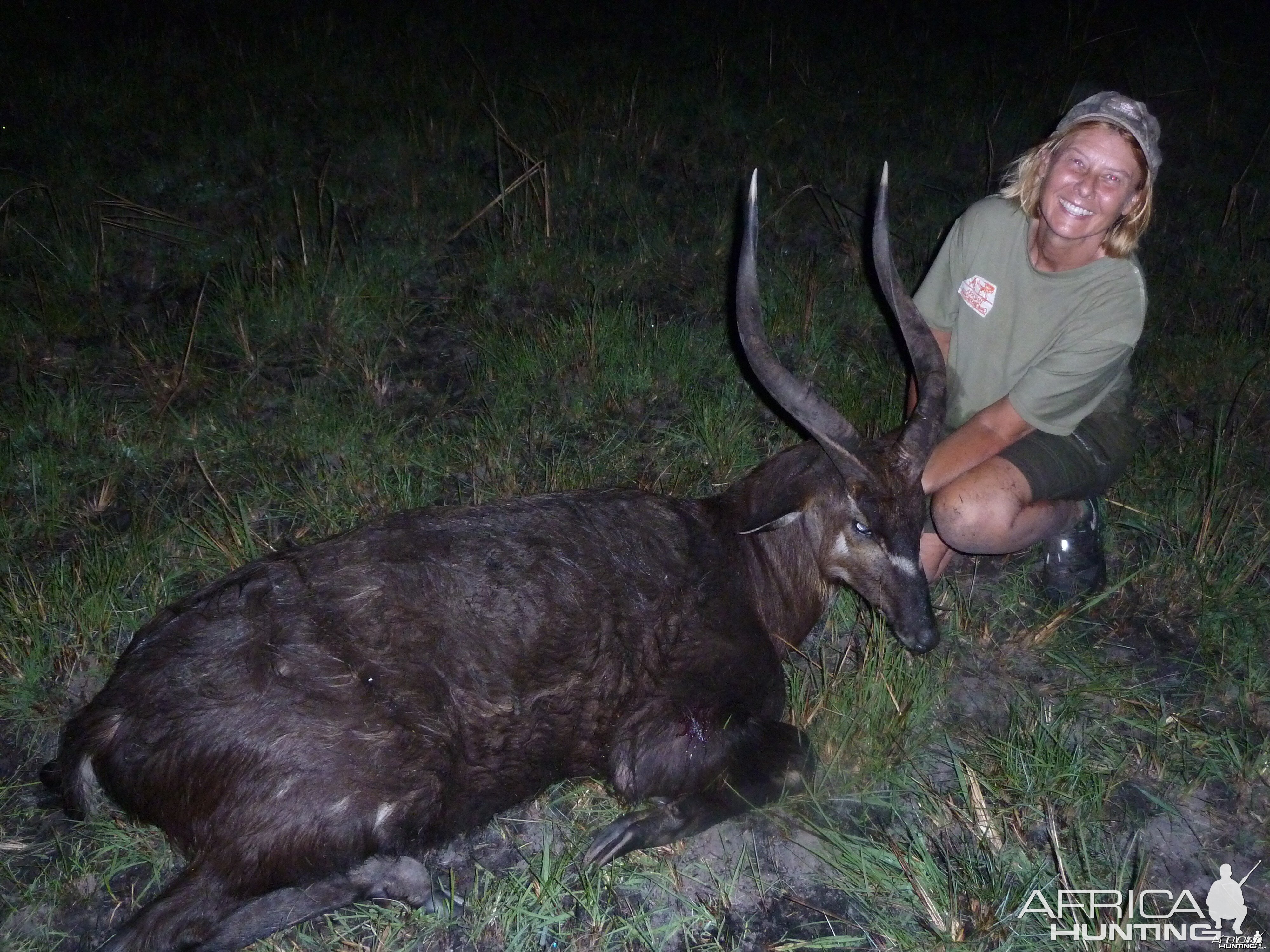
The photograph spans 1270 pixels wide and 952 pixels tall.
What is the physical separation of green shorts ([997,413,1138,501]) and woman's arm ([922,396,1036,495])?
109 mm

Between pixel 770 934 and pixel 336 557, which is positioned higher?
pixel 336 557

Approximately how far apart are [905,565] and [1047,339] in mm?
1150

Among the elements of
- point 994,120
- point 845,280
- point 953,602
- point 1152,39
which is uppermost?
point 1152,39

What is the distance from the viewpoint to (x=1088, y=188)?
12.3 ft

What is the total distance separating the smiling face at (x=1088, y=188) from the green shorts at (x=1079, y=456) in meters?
0.77

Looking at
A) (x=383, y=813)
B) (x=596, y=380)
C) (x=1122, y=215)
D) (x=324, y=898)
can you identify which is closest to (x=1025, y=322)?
(x=1122, y=215)

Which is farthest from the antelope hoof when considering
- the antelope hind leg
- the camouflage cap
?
the camouflage cap

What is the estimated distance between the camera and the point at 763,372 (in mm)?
3553

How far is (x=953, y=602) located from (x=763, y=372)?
1613 millimetres

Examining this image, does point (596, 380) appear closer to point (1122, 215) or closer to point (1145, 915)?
point (1122, 215)

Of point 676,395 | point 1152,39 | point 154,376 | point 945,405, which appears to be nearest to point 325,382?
point 154,376

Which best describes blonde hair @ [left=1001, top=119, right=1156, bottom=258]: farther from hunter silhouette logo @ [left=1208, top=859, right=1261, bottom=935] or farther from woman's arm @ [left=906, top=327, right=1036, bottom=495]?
hunter silhouette logo @ [left=1208, top=859, right=1261, bottom=935]

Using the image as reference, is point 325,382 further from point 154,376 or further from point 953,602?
point 953,602

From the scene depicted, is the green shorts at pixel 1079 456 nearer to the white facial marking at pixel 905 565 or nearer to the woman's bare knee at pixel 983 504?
the woman's bare knee at pixel 983 504
